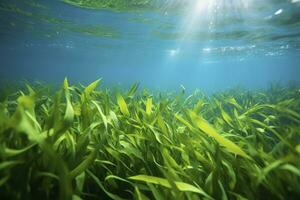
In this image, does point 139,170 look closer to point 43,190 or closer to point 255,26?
point 43,190

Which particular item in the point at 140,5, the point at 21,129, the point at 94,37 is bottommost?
the point at 94,37

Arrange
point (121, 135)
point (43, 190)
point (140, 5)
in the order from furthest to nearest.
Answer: point (140, 5) < point (121, 135) < point (43, 190)


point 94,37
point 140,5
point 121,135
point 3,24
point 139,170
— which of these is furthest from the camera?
point 94,37

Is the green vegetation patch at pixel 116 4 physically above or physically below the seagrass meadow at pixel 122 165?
above

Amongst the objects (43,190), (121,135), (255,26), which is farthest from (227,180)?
(255,26)

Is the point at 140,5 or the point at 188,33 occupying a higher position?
the point at 140,5

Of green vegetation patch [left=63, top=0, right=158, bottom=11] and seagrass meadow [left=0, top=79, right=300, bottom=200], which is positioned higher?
green vegetation patch [left=63, top=0, right=158, bottom=11]

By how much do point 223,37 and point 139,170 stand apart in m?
21.2

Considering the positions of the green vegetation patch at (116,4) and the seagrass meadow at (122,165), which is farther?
the green vegetation patch at (116,4)

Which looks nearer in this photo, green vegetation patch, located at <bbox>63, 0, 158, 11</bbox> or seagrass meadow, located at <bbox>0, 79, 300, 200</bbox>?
seagrass meadow, located at <bbox>0, 79, 300, 200</bbox>

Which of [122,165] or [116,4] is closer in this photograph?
[122,165]

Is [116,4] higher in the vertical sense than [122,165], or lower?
higher

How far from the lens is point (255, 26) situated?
1734 centimetres

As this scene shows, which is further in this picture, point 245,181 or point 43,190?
point 245,181
